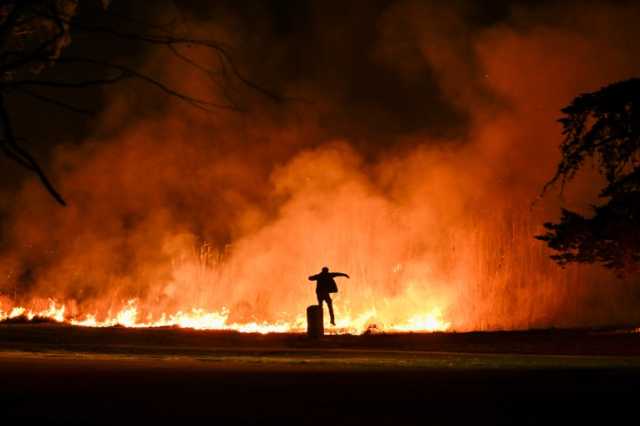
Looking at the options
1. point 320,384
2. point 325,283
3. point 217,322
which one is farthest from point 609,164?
point 217,322

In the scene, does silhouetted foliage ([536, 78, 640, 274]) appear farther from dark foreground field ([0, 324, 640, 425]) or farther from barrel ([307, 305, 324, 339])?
barrel ([307, 305, 324, 339])

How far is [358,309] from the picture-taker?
33938 mm

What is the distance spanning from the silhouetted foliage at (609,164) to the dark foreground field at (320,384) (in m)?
2.08

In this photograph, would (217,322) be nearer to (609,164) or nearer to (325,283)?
(325,283)

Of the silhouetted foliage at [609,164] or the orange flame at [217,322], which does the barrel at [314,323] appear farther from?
the silhouetted foliage at [609,164]

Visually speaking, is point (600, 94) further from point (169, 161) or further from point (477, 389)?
point (169, 161)

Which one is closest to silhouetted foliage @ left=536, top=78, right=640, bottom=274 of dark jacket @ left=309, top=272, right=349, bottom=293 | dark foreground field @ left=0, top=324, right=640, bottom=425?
dark foreground field @ left=0, top=324, right=640, bottom=425

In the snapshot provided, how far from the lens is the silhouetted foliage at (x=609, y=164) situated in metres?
19.3

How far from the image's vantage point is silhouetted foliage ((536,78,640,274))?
19328 millimetres

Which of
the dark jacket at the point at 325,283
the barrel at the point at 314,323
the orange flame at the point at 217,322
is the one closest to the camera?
the barrel at the point at 314,323

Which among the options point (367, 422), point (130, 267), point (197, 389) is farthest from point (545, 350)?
point (130, 267)

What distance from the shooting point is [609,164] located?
19672mm

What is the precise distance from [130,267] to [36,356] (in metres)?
27.0

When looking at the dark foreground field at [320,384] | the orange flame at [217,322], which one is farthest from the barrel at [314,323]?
the orange flame at [217,322]
